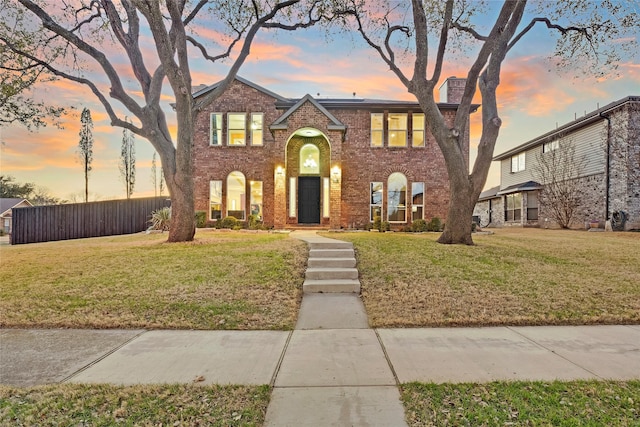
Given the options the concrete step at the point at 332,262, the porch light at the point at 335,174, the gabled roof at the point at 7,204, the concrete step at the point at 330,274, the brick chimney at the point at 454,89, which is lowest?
the concrete step at the point at 330,274

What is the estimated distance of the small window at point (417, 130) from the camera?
16.1m

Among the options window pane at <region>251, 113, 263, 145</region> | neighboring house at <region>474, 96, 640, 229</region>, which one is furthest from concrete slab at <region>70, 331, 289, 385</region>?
neighboring house at <region>474, 96, 640, 229</region>

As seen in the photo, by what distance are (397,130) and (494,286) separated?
38.4ft

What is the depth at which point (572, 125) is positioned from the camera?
62.1ft

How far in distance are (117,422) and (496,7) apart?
1342cm

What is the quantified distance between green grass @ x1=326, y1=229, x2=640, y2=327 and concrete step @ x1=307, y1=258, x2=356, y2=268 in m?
0.22

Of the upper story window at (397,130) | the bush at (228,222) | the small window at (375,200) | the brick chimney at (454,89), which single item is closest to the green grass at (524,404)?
the bush at (228,222)

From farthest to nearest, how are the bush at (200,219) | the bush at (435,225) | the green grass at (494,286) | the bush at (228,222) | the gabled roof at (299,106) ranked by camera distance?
the bush at (200,219) < the bush at (228,222) < the bush at (435,225) < the gabled roof at (299,106) < the green grass at (494,286)

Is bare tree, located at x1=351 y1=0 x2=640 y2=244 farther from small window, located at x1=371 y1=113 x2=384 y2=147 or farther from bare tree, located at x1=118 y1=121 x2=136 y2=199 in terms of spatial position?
bare tree, located at x1=118 y1=121 x2=136 y2=199

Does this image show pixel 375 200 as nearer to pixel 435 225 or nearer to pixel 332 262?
pixel 435 225

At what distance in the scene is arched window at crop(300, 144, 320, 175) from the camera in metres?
15.8

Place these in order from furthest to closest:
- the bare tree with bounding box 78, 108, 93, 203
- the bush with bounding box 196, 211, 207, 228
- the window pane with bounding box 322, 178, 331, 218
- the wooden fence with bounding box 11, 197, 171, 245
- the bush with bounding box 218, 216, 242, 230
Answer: the bare tree with bounding box 78, 108, 93, 203
the window pane with bounding box 322, 178, 331, 218
the bush with bounding box 196, 211, 207, 228
the bush with bounding box 218, 216, 242, 230
the wooden fence with bounding box 11, 197, 171, 245

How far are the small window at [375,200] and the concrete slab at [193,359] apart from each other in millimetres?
12363

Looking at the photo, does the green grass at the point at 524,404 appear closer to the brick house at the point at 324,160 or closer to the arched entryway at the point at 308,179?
the arched entryway at the point at 308,179
